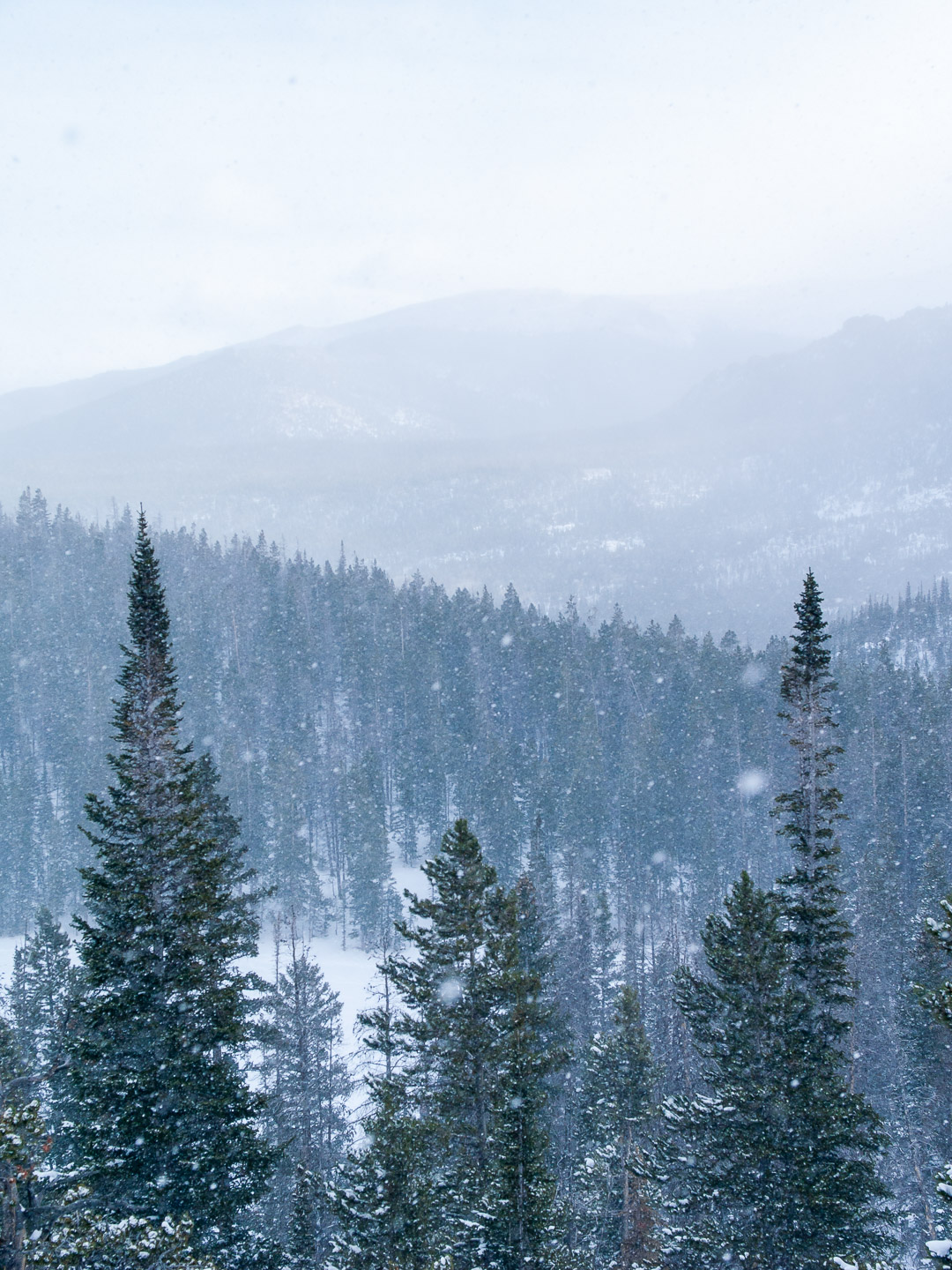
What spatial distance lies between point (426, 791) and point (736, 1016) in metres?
67.6

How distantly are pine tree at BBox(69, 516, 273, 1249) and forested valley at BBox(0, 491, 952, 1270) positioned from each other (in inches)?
2.2

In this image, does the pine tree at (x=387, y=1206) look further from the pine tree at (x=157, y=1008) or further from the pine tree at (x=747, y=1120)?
the pine tree at (x=747, y=1120)

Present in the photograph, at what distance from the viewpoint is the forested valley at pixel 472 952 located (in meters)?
13.9

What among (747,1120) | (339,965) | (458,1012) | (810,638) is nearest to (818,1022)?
(747,1120)

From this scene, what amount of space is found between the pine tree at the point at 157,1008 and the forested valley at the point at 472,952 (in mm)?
57

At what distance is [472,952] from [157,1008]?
7.27 metres

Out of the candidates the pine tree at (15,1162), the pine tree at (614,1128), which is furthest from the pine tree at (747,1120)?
the pine tree at (15,1162)

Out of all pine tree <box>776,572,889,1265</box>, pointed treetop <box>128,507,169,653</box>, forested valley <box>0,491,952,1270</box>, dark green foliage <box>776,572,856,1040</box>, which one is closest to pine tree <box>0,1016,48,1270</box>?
forested valley <box>0,491,952,1270</box>

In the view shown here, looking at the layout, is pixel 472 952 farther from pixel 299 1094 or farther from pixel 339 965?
pixel 339 965

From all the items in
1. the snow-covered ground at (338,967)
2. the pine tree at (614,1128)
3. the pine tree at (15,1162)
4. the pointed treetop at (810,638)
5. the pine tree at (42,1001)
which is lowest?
the snow-covered ground at (338,967)

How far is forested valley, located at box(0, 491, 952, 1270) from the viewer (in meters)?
13.9

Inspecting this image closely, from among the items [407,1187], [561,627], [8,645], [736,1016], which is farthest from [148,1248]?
[8,645]

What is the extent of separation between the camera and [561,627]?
10012cm

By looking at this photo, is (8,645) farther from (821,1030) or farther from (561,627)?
(821,1030)
